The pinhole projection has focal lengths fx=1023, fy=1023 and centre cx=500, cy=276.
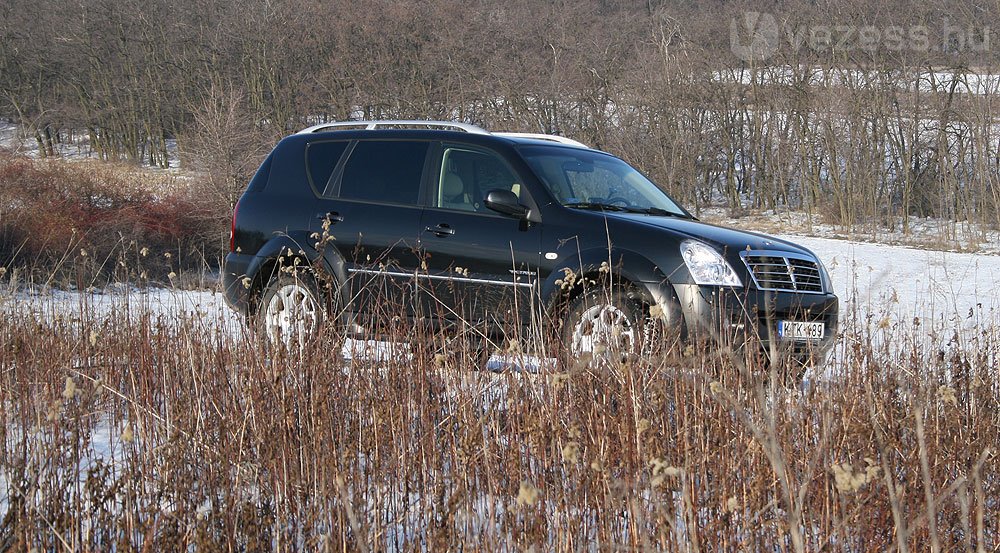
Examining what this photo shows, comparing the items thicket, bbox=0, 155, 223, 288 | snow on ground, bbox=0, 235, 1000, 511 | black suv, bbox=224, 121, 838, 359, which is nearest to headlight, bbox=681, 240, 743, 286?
black suv, bbox=224, 121, 838, 359

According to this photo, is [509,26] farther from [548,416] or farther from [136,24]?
[548,416]

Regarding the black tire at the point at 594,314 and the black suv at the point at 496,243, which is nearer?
the black tire at the point at 594,314

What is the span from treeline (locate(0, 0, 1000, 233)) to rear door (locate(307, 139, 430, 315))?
70.8ft

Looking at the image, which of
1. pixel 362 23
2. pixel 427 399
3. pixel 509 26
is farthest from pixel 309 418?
pixel 362 23

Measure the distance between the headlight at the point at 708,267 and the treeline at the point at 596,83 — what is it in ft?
72.0

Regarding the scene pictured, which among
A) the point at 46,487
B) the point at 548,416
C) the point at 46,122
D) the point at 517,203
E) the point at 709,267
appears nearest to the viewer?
the point at 46,487

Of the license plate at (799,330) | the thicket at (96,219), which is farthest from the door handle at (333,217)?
the thicket at (96,219)

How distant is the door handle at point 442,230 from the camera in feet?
22.9

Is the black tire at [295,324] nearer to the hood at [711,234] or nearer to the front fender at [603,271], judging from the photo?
the front fender at [603,271]

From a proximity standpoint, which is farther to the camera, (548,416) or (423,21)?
(423,21)

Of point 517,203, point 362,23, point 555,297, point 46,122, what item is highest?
point 362,23

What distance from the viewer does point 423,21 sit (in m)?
43.3

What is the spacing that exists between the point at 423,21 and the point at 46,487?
136 ft

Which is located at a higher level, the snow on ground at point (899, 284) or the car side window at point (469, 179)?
the car side window at point (469, 179)
